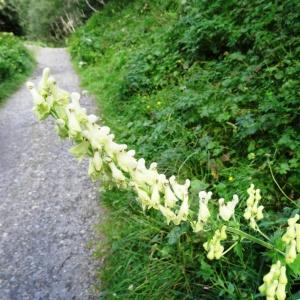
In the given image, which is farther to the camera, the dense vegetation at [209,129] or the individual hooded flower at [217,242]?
the dense vegetation at [209,129]

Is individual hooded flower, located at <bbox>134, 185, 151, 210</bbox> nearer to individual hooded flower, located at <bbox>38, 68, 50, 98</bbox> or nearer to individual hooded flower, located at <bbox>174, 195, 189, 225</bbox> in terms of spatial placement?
individual hooded flower, located at <bbox>174, 195, 189, 225</bbox>

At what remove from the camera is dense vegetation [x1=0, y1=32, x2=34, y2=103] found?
Result: 10.5 m

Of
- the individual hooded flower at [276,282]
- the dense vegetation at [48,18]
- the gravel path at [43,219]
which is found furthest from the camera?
the dense vegetation at [48,18]

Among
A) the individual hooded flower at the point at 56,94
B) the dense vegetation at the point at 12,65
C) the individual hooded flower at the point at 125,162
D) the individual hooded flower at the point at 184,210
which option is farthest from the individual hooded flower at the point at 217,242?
the dense vegetation at the point at 12,65

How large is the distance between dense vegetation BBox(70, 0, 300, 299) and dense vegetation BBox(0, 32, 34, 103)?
133 inches

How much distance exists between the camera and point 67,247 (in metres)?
4.37

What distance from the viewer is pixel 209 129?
16.1 ft

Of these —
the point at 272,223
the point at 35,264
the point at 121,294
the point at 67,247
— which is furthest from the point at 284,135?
the point at 35,264

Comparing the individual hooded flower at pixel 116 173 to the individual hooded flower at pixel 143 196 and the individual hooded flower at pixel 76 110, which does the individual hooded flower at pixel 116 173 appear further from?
the individual hooded flower at pixel 76 110

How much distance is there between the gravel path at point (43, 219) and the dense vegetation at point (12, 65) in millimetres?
3129

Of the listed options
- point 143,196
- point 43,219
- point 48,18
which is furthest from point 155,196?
point 48,18

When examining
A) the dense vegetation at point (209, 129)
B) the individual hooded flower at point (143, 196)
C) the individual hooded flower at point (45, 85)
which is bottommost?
the dense vegetation at point (209, 129)

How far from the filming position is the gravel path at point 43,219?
13.0ft

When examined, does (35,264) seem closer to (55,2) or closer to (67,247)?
(67,247)
